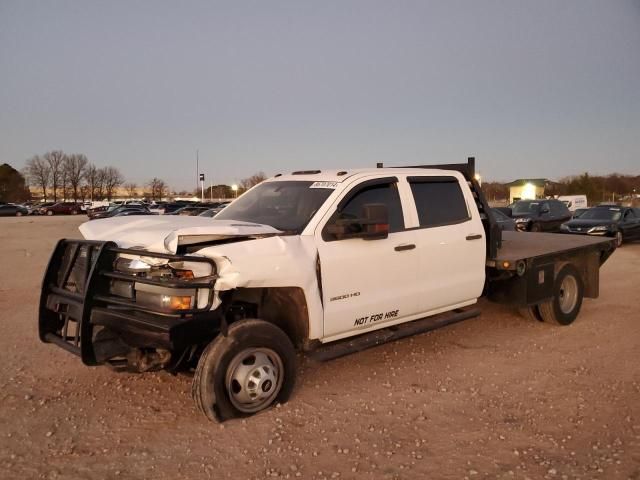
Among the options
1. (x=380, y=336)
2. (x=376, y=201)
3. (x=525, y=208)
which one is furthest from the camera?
(x=525, y=208)

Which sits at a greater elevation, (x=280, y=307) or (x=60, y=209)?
(x=60, y=209)

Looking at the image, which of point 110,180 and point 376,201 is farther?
Result: point 110,180

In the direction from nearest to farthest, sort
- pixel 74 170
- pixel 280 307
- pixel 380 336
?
pixel 280 307
pixel 380 336
pixel 74 170

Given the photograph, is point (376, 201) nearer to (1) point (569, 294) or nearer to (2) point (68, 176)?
(1) point (569, 294)

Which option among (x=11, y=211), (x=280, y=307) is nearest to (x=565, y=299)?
(x=280, y=307)

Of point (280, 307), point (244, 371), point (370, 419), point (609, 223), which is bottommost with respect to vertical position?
point (370, 419)

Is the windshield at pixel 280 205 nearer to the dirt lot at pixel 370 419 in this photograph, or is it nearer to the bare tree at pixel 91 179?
the dirt lot at pixel 370 419

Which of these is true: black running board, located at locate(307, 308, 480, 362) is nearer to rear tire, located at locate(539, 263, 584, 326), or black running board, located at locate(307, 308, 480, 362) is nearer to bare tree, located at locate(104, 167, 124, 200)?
rear tire, located at locate(539, 263, 584, 326)

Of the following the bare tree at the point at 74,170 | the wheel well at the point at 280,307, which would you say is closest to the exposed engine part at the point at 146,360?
the wheel well at the point at 280,307

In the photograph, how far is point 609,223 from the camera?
1792 cm

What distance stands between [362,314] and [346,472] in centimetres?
157

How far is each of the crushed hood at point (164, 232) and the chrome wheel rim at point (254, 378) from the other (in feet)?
2.90

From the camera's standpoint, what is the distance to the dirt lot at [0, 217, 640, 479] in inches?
139

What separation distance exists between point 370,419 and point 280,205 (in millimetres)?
2107
